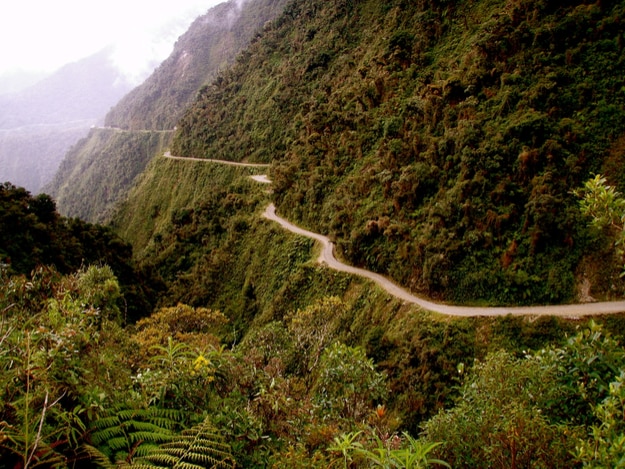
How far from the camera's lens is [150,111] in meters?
137

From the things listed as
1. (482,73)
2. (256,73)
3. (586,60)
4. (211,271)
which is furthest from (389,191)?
(256,73)

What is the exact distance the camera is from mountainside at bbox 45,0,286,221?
365ft

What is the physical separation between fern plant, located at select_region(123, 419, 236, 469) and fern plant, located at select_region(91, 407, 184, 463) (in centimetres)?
11

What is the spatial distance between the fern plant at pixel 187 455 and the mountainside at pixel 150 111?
107153mm

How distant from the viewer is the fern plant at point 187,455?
3463 millimetres

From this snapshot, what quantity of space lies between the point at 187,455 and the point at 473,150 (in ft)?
83.1

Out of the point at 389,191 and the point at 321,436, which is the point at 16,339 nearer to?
the point at 321,436

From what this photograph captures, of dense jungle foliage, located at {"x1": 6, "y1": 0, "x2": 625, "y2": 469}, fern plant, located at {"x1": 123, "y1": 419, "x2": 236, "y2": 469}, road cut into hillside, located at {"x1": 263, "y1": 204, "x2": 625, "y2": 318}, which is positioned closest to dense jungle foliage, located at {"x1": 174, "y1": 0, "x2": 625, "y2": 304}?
dense jungle foliage, located at {"x1": 6, "y1": 0, "x2": 625, "y2": 469}

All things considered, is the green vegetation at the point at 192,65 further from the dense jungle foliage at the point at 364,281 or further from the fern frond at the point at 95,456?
the fern frond at the point at 95,456

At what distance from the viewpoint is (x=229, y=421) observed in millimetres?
4625

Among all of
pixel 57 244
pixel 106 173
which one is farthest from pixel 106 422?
pixel 106 173

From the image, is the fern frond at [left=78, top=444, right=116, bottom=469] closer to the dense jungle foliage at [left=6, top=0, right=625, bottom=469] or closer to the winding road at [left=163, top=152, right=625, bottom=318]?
the dense jungle foliage at [left=6, top=0, right=625, bottom=469]

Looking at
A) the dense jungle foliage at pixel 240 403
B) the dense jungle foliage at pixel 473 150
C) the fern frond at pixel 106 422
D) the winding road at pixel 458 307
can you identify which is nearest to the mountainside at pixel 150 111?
the dense jungle foliage at pixel 473 150

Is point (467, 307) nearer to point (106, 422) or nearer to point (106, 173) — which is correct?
point (106, 422)
